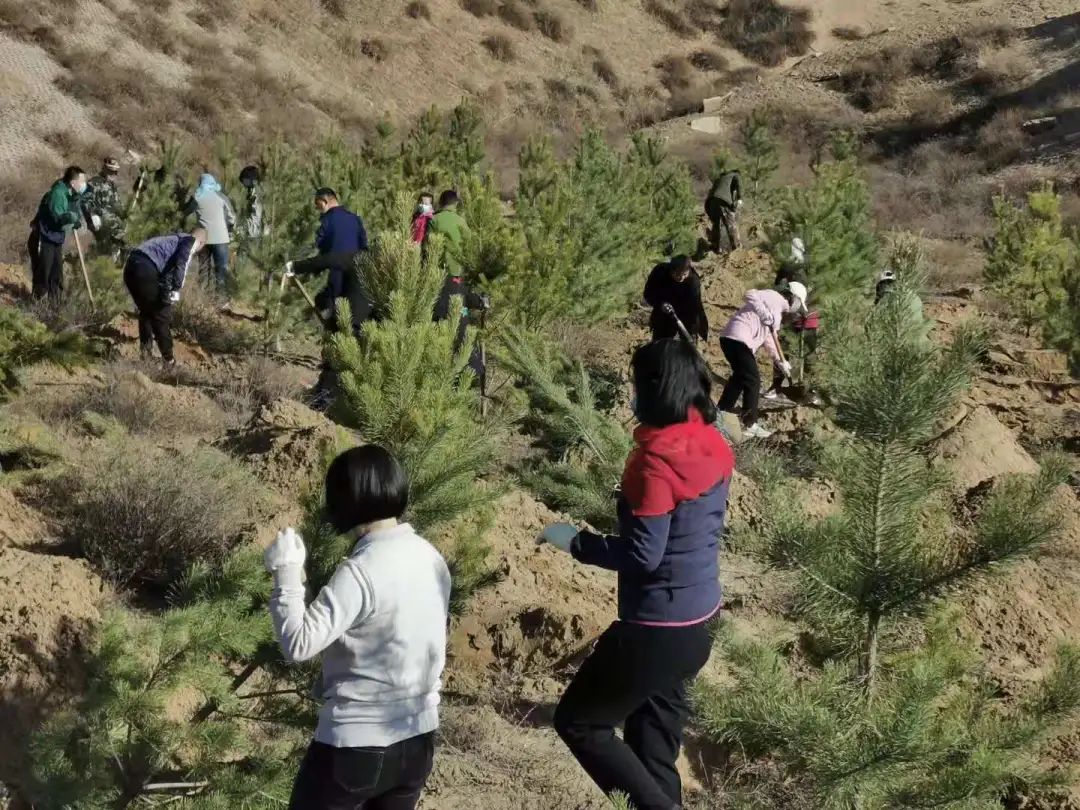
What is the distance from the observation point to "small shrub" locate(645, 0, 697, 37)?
48188mm

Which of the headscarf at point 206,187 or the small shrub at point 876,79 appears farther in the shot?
the small shrub at point 876,79

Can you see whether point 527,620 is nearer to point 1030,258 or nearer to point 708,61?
point 1030,258

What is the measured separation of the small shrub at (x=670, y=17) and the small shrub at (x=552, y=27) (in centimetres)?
537

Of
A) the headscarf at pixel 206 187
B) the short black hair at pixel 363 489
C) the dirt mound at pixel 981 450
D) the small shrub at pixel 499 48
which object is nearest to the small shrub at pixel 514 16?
the small shrub at pixel 499 48

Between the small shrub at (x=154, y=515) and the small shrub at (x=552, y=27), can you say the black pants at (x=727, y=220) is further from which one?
the small shrub at (x=552, y=27)

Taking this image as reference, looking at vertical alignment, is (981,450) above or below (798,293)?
below

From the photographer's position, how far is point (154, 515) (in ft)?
18.5

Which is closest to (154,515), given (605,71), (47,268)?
(47,268)

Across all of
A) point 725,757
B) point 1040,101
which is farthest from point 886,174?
point 725,757

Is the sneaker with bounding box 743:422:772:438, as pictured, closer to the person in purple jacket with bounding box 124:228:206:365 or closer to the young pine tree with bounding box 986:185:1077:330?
the person in purple jacket with bounding box 124:228:206:365

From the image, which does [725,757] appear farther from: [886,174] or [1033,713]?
[886,174]

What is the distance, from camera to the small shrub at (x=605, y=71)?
43.8 metres

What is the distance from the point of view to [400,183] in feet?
46.2

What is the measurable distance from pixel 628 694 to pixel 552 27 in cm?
4353
